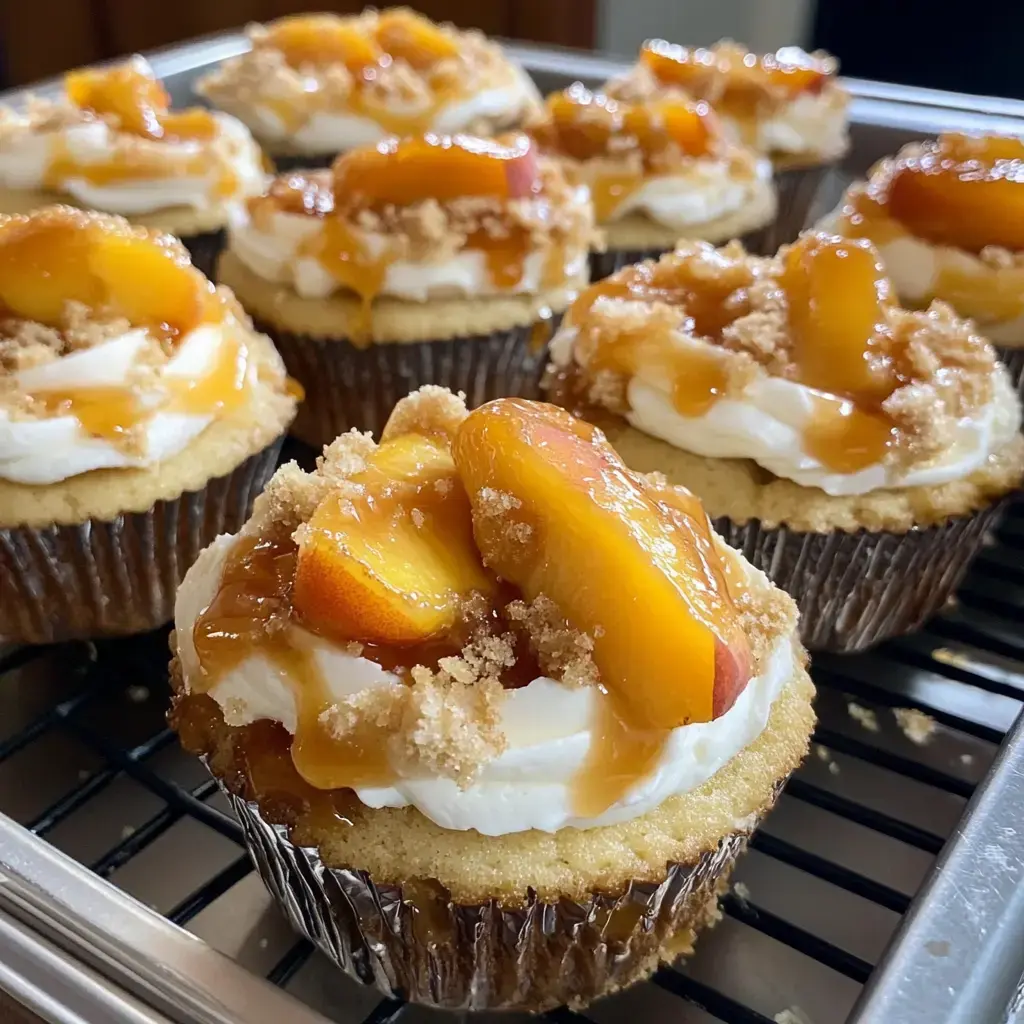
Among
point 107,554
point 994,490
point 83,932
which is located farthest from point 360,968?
point 994,490

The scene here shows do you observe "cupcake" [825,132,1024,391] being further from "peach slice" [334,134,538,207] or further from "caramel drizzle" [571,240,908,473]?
"peach slice" [334,134,538,207]

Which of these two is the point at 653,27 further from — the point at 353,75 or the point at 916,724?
the point at 916,724

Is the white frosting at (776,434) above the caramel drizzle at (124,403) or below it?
above

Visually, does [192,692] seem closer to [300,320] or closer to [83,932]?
[83,932]

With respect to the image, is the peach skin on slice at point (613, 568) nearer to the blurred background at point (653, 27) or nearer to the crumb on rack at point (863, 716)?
the crumb on rack at point (863, 716)

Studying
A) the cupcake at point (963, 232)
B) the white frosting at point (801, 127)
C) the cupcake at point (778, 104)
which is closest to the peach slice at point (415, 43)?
the cupcake at point (778, 104)

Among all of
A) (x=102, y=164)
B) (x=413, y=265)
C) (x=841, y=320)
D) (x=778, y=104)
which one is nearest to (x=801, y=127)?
(x=778, y=104)

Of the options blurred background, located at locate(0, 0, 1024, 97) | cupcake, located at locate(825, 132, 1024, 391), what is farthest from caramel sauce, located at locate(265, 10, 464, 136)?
blurred background, located at locate(0, 0, 1024, 97)
